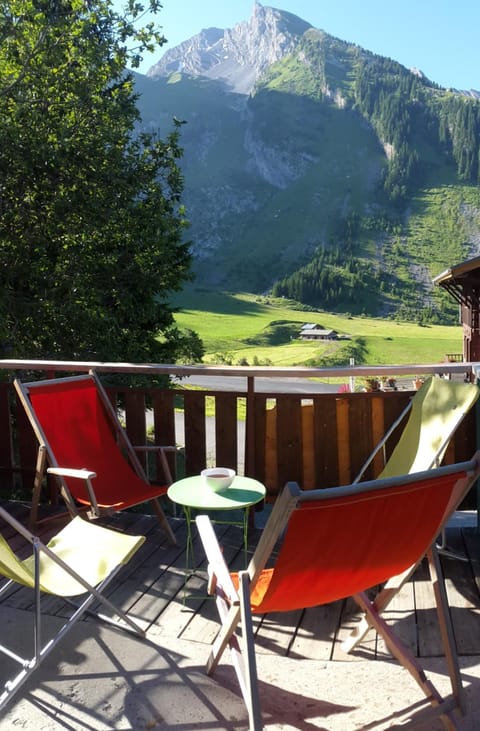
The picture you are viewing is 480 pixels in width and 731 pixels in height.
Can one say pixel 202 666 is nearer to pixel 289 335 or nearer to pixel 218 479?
pixel 218 479

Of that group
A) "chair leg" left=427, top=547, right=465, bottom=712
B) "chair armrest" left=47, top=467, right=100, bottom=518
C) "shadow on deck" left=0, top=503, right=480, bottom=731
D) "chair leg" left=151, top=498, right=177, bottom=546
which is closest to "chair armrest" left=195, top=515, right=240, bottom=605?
"shadow on deck" left=0, top=503, right=480, bottom=731

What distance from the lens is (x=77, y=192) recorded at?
10.9 meters

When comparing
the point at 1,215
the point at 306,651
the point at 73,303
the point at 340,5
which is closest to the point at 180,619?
the point at 306,651

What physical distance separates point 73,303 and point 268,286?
5583 inches

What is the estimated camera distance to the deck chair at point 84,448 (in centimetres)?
373

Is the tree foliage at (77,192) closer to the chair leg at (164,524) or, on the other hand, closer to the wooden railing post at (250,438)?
the wooden railing post at (250,438)

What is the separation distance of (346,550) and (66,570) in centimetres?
112

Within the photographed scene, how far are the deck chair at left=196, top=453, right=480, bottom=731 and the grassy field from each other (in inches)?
2558

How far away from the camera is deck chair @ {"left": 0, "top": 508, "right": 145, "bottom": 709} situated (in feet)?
7.94

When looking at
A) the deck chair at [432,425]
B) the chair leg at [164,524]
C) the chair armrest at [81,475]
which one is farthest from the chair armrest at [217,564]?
the chair leg at [164,524]

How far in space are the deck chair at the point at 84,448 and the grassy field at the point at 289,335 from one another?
62.9 m

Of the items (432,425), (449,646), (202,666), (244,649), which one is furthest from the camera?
(432,425)

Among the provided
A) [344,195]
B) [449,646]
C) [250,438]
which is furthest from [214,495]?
[344,195]

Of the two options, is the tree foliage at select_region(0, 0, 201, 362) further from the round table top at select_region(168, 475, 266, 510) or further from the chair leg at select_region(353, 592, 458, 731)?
the chair leg at select_region(353, 592, 458, 731)
